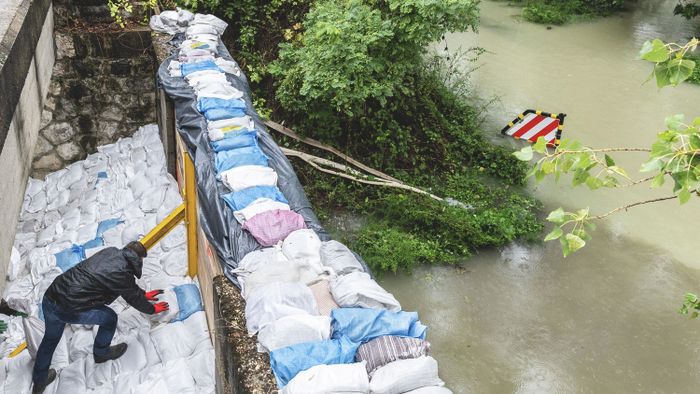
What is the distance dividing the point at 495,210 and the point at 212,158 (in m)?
3.29

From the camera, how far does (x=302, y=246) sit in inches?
134

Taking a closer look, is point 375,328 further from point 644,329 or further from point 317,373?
point 644,329

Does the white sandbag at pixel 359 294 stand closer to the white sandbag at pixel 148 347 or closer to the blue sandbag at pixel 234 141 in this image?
the white sandbag at pixel 148 347

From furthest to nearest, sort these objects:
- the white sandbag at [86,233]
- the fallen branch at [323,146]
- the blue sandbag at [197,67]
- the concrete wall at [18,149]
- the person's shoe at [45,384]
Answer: the fallen branch at [323,146] < the blue sandbag at [197,67] < the white sandbag at [86,233] < the person's shoe at [45,384] < the concrete wall at [18,149]

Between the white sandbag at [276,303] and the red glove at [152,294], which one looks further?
the red glove at [152,294]

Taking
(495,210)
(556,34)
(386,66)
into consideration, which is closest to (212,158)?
(386,66)

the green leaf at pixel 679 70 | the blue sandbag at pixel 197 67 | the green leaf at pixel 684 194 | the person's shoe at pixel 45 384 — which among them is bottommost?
the person's shoe at pixel 45 384

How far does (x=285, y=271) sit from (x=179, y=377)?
1194 mm

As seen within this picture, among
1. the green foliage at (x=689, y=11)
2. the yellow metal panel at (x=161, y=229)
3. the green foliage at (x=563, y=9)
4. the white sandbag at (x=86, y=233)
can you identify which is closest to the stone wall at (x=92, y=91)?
the white sandbag at (x=86, y=233)

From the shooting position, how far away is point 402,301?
17.7 feet

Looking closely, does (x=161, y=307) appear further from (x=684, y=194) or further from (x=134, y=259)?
(x=684, y=194)

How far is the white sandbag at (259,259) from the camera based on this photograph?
331 centimetres

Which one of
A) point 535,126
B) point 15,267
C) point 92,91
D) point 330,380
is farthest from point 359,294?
point 535,126

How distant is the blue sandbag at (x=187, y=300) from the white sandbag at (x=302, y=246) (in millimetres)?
1271
